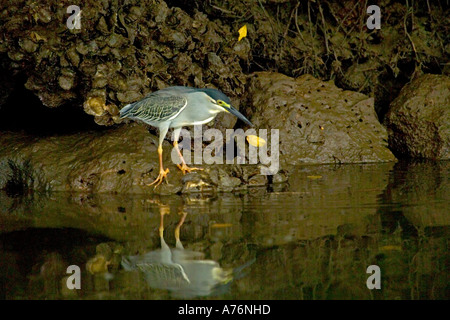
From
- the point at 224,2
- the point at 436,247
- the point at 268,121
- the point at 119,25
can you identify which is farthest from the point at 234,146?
the point at 436,247

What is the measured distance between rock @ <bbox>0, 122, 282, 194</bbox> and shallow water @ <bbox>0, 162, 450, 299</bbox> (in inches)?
9.5

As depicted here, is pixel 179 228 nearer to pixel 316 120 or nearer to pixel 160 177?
pixel 160 177

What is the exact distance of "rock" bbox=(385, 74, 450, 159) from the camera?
808cm

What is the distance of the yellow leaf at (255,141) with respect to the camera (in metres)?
7.45

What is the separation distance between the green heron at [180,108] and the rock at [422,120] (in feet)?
11.1

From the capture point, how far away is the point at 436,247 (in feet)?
12.3

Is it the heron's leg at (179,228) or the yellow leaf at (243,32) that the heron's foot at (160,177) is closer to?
the heron's leg at (179,228)

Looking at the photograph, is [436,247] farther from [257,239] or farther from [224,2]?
[224,2]

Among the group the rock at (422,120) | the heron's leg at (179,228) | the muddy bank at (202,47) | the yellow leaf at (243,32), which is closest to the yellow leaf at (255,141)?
the muddy bank at (202,47)

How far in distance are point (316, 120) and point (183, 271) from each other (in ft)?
16.6

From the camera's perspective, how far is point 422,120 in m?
8.20

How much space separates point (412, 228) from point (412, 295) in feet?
4.23

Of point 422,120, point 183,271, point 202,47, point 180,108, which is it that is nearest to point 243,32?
point 202,47

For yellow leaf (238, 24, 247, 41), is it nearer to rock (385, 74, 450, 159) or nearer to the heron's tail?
rock (385, 74, 450, 159)
